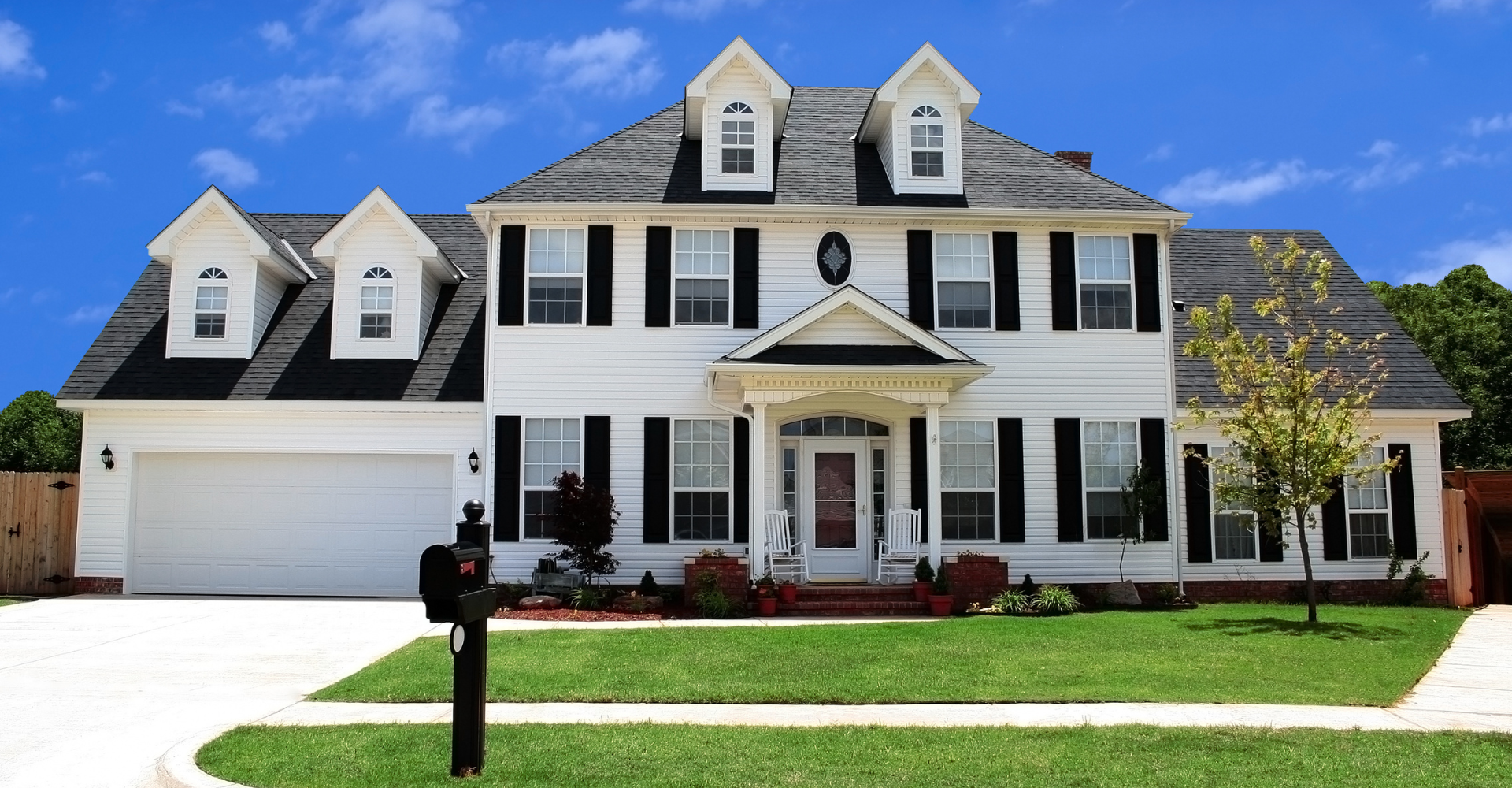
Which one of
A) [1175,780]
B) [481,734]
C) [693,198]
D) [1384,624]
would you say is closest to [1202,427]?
[1384,624]

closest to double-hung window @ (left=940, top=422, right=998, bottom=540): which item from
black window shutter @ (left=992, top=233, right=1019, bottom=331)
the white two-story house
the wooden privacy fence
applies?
the white two-story house

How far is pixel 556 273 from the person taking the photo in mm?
17125

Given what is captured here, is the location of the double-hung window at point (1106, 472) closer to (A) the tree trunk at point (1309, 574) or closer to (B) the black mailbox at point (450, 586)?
(A) the tree trunk at point (1309, 574)

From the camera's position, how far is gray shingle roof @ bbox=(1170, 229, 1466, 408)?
17828 mm

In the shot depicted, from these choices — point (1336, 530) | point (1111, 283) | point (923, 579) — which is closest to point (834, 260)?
point (1111, 283)

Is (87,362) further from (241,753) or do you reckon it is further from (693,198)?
(241,753)

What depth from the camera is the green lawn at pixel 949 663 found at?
9.30m

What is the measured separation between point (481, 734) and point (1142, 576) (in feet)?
42.6

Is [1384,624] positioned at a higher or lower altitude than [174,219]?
lower

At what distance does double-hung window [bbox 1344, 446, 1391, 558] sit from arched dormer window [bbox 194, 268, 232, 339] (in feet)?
60.7

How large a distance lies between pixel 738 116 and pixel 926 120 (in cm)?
308

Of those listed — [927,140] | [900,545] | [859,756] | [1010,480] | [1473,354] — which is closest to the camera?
[859,756]

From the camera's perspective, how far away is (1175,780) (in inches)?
259

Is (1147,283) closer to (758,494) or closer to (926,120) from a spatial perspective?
(926,120)
